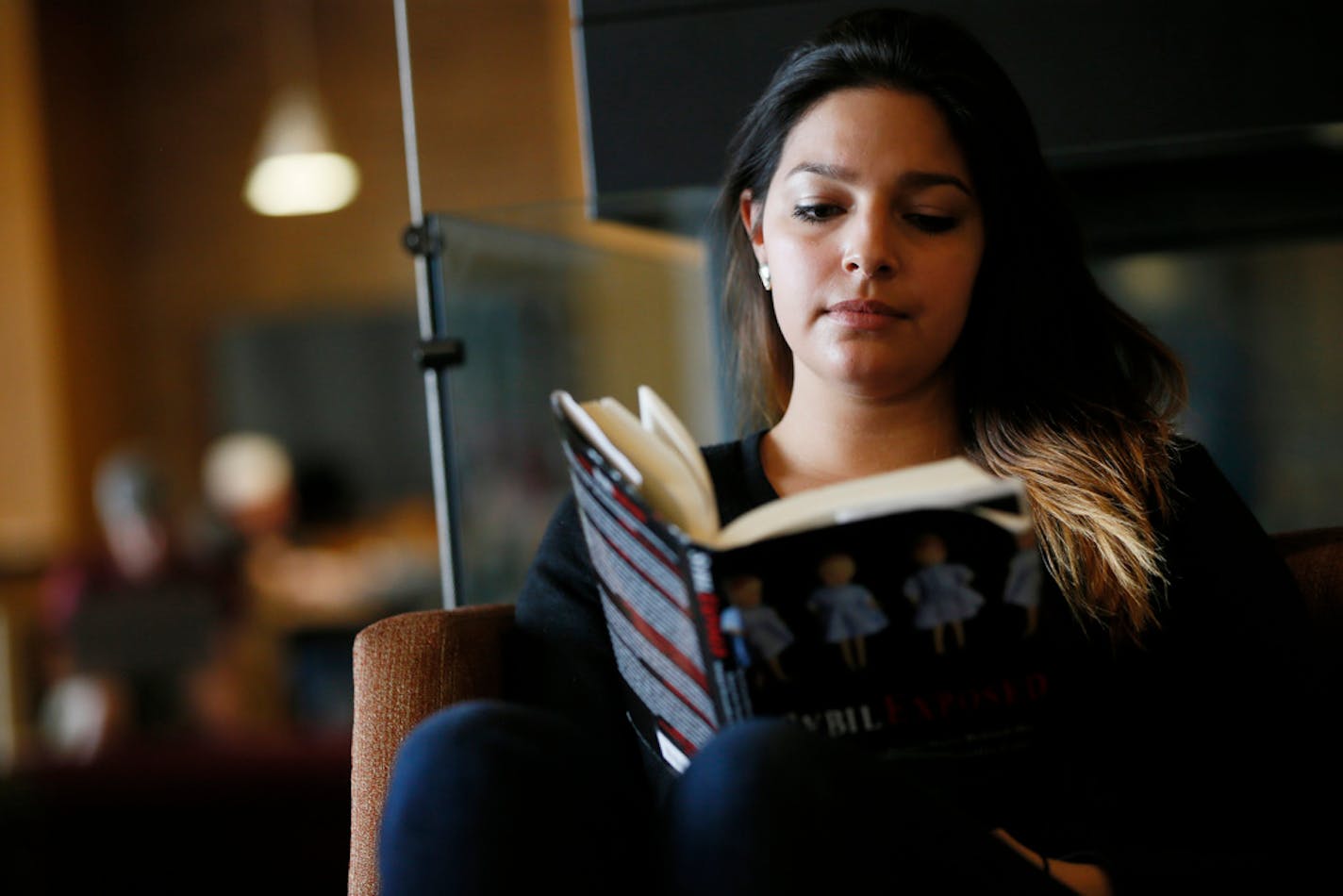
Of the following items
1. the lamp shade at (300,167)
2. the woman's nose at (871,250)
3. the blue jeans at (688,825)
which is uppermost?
the lamp shade at (300,167)

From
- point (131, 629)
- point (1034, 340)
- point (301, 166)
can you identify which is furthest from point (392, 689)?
point (301, 166)

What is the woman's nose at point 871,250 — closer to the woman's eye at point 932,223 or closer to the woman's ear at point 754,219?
the woman's eye at point 932,223

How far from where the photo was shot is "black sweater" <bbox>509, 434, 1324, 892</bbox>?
1091mm

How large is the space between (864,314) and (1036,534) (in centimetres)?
22

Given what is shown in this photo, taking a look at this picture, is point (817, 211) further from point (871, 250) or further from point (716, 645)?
point (716, 645)

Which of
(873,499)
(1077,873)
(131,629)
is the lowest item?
(131,629)

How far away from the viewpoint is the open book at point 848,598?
0.86 m

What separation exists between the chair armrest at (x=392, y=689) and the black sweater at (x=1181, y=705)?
0.21ft

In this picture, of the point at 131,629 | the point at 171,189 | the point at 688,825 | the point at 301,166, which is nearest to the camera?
the point at 688,825

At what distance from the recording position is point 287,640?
183 inches

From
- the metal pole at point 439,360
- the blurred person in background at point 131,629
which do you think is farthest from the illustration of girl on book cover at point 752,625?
the blurred person in background at point 131,629

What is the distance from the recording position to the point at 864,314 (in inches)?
47.6

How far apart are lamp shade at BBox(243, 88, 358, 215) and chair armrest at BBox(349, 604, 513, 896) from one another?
3572 millimetres

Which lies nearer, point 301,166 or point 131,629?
point 131,629
